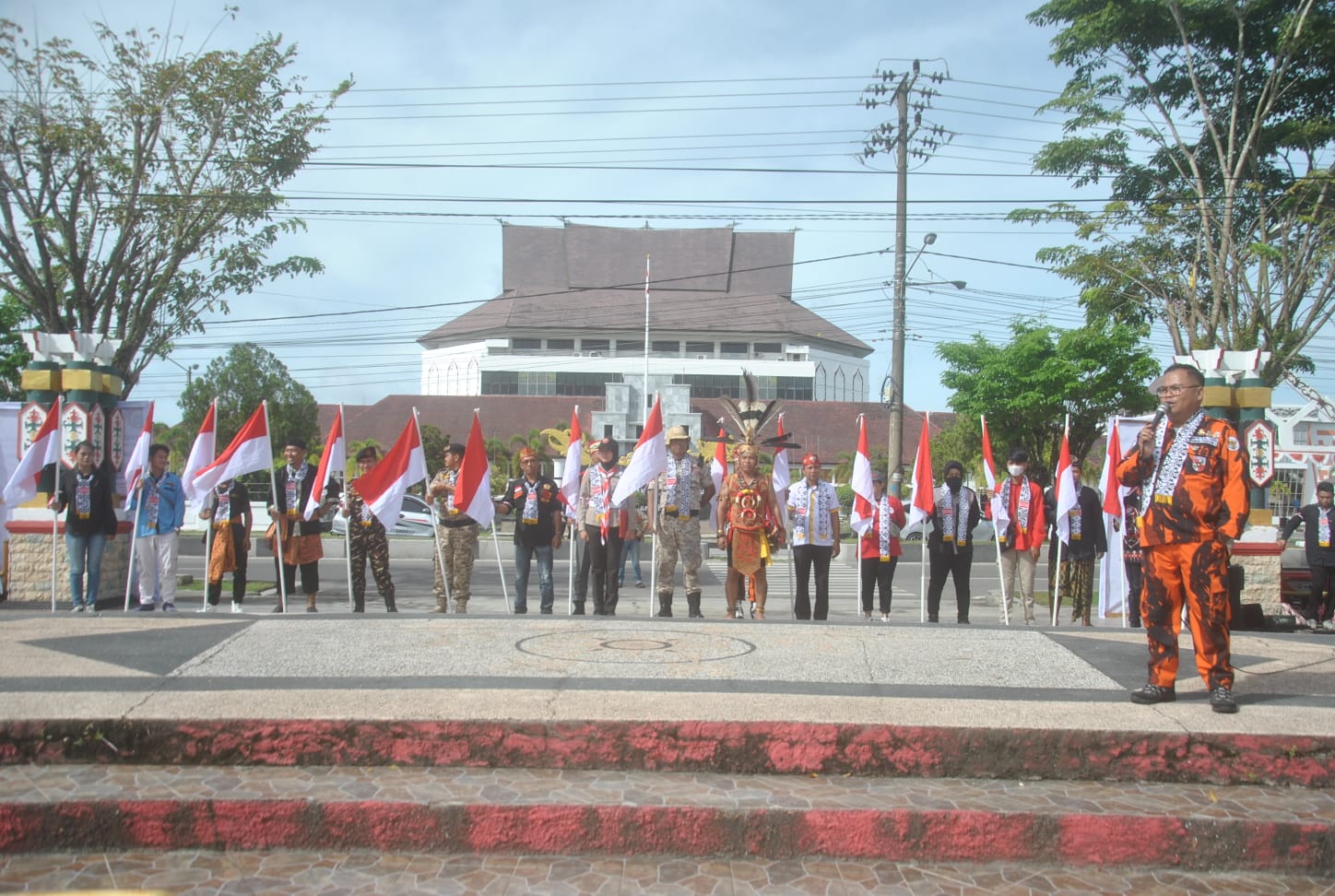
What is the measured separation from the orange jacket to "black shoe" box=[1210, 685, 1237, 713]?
2.52ft

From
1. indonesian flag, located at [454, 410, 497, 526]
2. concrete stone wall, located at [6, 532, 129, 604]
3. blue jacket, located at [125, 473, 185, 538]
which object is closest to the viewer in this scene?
indonesian flag, located at [454, 410, 497, 526]

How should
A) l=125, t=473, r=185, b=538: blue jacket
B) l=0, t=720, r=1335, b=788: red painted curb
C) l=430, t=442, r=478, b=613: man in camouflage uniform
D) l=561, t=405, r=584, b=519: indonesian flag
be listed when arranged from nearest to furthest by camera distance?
l=0, t=720, r=1335, b=788: red painted curb, l=430, t=442, r=478, b=613: man in camouflage uniform, l=125, t=473, r=185, b=538: blue jacket, l=561, t=405, r=584, b=519: indonesian flag

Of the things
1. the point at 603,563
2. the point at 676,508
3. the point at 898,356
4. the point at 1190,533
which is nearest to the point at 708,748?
the point at 1190,533

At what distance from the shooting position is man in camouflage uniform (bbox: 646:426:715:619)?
10328 millimetres

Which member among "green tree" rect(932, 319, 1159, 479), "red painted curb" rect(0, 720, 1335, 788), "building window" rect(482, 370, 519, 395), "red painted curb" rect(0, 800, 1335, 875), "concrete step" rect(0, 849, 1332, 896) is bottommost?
"concrete step" rect(0, 849, 1332, 896)

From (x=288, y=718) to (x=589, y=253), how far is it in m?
79.5

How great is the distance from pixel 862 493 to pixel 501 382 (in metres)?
66.0

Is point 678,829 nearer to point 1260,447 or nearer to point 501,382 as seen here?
point 1260,447

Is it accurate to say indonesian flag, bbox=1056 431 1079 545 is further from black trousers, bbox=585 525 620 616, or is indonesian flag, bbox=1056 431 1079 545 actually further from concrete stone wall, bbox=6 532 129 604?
concrete stone wall, bbox=6 532 129 604

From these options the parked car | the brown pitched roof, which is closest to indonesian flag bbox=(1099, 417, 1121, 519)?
the parked car

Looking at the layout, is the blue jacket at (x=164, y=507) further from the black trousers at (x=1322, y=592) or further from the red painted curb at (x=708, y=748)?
the black trousers at (x=1322, y=592)

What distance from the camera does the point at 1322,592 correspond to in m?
12.9

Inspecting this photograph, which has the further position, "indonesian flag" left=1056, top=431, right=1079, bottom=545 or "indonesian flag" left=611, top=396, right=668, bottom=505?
"indonesian flag" left=1056, top=431, right=1079, bottom=545

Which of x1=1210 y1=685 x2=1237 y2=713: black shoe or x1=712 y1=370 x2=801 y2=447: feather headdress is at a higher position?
x1=712 y1=370 x2=801 y2=447: feather headdress
